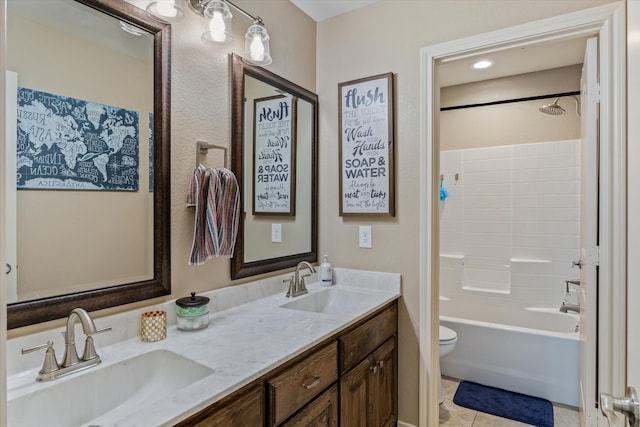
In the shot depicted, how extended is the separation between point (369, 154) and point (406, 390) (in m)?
1.34

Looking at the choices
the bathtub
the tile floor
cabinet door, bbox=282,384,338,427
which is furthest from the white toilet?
cabinet door, bbox=282,384,338,427

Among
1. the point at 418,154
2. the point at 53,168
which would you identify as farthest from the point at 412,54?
the point at 53,168

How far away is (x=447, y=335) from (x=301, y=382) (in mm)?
1687

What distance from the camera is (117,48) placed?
1.30 m

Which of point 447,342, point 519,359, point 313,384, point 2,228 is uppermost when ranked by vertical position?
point 2,228

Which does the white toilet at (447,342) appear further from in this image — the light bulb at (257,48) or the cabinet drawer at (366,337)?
the light bulb at (257,48)

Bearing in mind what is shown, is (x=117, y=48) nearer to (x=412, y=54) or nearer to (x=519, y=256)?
(x=412, y=54)

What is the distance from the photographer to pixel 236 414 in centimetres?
101

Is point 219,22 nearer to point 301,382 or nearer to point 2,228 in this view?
point 2,228

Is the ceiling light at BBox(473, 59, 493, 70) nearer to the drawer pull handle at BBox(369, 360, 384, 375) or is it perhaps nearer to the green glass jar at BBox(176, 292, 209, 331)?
the drawer pull handle at BBox(369, 360, 384, 375)

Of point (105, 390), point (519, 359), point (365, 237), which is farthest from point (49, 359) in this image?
point (519, 359)

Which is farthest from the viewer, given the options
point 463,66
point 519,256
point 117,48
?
point 519,256

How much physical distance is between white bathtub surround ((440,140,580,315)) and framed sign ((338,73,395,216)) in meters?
1.76

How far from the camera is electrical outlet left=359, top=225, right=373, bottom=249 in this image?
219 cm
